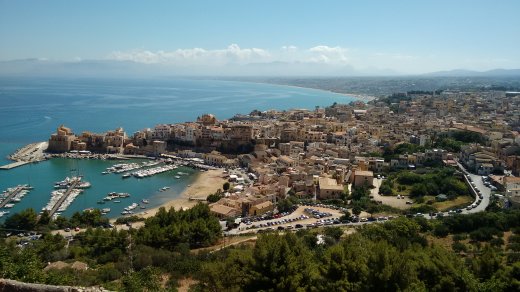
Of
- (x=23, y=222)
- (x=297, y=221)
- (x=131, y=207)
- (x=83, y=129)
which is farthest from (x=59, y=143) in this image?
(x=297, y=221)

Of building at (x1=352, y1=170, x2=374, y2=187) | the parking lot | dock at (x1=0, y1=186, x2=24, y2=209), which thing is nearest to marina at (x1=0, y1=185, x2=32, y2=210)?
dock at (x1=0, y1=186, x2=24, y2=209)

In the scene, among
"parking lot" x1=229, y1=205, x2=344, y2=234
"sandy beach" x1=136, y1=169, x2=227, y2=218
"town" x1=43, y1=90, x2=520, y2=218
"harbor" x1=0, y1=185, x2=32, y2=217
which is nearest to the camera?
"parking lot" x1=229, y1=205, x2=344, y2=234

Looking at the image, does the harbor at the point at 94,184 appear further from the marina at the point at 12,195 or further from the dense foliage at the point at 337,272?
the dense foliage at the point at 337,272

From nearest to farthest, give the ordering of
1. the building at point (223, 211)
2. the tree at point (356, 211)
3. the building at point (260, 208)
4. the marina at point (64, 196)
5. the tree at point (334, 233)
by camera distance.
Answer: the tree at point (334, 233), the tree at point (356, 211), the building at point (223, 211), the building at point (260, 208), the marina at point (64, 196)

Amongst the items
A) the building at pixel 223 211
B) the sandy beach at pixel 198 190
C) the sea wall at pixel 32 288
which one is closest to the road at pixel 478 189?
the building at pixel 223 211

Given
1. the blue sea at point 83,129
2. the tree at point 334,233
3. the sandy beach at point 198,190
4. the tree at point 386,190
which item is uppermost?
the tree at point 334,233

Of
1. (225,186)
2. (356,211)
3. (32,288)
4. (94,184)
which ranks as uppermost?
(32,288)

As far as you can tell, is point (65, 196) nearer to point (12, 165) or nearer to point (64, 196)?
point (64, 196)

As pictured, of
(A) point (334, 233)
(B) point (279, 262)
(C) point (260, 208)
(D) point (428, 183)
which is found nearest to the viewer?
(B) point (279, 262)

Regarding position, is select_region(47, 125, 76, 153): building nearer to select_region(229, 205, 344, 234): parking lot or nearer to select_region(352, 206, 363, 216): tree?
select_region(229, 205, 344, 234): parking lot
